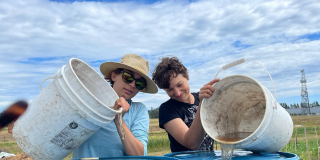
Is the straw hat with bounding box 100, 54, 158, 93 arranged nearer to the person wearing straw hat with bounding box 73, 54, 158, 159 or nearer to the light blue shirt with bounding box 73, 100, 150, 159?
the person wearing straw hat with bounding box 73, 54, 158, 159

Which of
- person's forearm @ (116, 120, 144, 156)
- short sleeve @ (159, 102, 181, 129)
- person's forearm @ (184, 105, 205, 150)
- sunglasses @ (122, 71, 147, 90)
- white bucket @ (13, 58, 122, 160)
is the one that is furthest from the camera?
short sleeve @ (159, 102, 181, 129)

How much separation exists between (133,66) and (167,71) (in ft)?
1.27

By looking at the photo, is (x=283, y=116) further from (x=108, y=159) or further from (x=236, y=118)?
(x=108, y=159)

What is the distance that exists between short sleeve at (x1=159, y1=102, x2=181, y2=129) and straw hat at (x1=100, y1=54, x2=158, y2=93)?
0.68ft

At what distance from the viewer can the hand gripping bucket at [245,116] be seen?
189 centimetres

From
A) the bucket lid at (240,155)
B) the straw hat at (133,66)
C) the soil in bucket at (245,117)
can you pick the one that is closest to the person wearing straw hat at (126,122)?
the straw hat at (133,66)

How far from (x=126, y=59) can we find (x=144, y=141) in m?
0.77

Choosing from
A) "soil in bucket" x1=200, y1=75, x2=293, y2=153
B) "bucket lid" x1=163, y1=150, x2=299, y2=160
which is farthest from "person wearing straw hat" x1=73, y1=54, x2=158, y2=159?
"soil in bucket" x1=200, y1=75, x2=293, y2=153

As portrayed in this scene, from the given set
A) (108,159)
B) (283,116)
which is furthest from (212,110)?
(108,159)

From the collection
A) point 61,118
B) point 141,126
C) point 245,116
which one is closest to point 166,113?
point 141,126

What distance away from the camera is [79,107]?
181cm

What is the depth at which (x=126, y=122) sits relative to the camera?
2.37 meters

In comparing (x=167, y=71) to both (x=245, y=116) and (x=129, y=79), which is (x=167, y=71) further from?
(x=245, y=116)

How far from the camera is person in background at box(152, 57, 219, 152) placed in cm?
253
